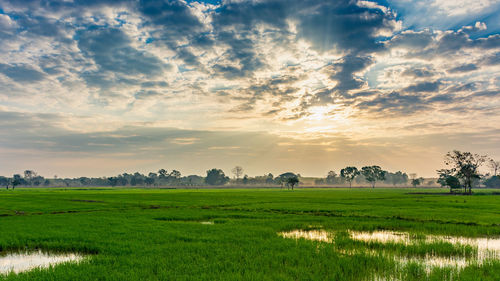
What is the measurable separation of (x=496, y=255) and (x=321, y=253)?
25.5 ft

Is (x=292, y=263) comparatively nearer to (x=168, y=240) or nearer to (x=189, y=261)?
(x=189, y=261)

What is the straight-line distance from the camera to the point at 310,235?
17734 mm

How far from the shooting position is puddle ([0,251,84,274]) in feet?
38.5

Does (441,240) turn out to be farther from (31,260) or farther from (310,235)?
(31,260)

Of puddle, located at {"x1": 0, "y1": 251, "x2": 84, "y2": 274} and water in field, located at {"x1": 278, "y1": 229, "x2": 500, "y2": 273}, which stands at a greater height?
water in field, located at {"x1": 278, "y1": 229, "x2": 500, "y2": 273}

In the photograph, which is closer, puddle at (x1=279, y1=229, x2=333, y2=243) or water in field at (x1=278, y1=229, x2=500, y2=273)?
water in field at (x1=278, y1=229, x2=500, y2=273)

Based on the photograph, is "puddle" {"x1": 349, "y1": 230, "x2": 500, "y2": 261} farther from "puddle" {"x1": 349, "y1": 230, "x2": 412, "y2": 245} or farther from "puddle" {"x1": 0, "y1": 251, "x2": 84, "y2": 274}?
"puddle" {"x1": 0, "y1": 251, "x2": 84, "y2": 274}

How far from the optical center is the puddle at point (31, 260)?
11741 mm

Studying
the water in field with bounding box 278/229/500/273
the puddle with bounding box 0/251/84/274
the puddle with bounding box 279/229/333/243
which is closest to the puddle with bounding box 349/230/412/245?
the water in field with bounding box 278/229/500/273

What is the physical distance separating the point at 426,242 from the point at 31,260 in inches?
751

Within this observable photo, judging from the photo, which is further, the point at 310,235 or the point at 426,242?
the point at 310,235

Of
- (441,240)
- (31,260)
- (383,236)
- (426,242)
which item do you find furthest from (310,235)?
(31,260)

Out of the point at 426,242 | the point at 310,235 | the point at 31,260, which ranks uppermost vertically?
the point at 426,242

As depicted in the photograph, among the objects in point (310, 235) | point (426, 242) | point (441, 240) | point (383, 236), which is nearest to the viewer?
point (426, 242)
